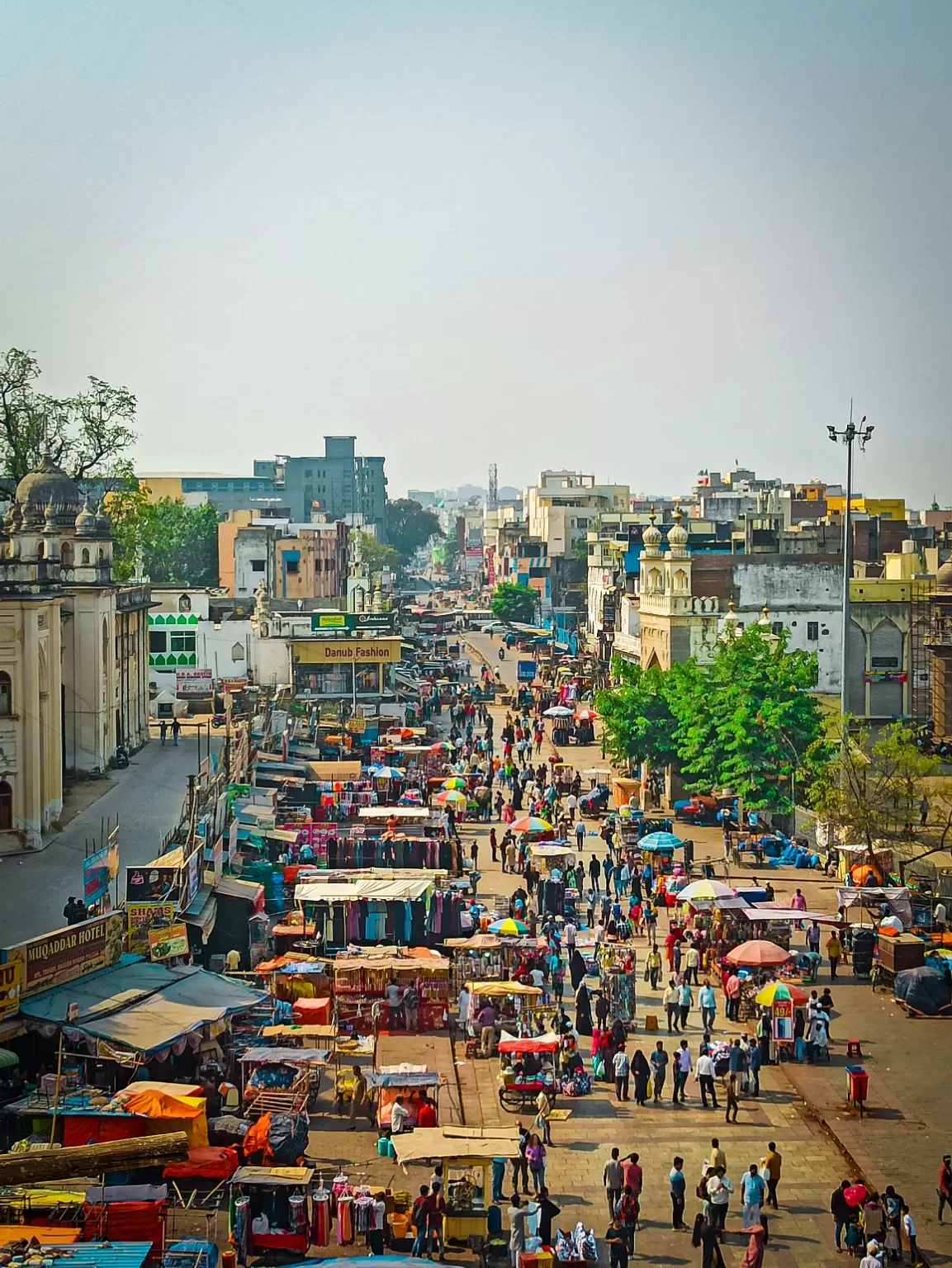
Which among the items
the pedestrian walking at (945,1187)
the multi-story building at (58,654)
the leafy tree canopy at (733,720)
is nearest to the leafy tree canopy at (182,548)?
the multi-story building at (58,654)

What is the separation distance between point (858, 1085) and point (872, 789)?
13955 mm

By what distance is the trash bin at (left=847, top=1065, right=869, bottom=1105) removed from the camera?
64.6ft

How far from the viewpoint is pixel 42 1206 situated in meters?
13.9

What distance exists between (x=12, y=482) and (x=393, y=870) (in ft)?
102

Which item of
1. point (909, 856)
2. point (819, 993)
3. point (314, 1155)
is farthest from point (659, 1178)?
point (909, 856)

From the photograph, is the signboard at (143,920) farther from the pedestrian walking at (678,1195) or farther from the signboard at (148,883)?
the pedestrian walking at (678,1195)

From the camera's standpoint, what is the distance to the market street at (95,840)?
2591 cm

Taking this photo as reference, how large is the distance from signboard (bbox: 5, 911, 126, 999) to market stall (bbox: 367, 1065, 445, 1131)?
12.4 ft

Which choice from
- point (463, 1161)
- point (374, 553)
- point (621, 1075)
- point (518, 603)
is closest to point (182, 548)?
point (518, 603)

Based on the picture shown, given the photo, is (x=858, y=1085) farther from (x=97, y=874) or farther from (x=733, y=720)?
(x=733, y=720)

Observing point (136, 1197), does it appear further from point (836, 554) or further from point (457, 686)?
point (457, 686)

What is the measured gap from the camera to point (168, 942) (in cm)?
2122

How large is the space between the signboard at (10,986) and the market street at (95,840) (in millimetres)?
5275

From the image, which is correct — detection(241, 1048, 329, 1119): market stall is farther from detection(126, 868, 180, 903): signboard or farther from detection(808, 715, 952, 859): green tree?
detection(808, 715, 952, 859): green tree
